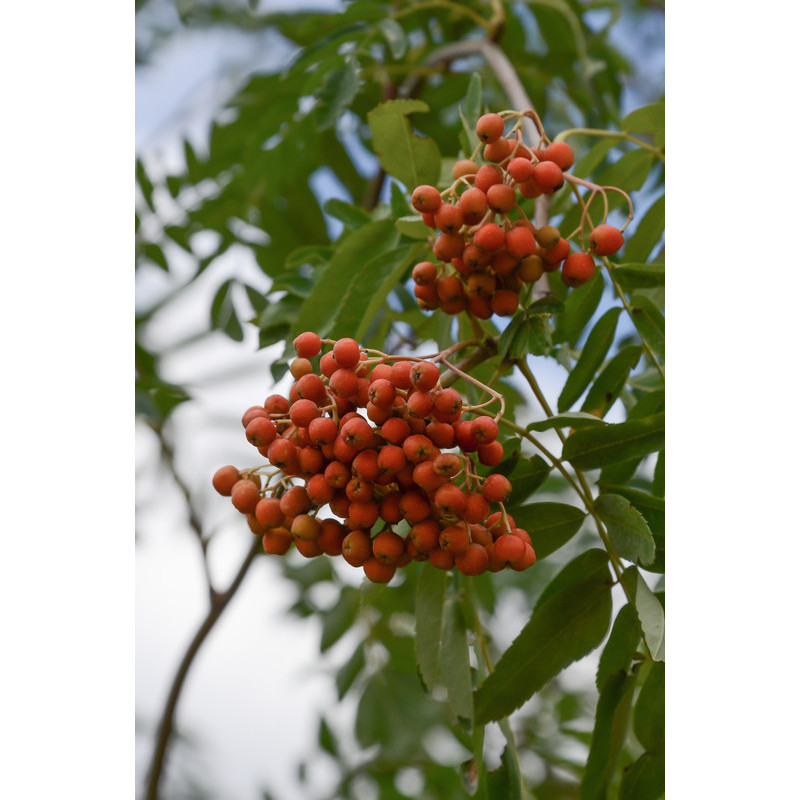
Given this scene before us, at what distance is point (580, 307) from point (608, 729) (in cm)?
29

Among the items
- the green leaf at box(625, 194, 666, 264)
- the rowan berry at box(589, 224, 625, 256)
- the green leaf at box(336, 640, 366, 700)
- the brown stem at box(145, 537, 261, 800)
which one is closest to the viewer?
the rowan berry at box(589, 224, 625, 256)

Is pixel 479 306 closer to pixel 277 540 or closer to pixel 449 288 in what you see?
pixel 449 288

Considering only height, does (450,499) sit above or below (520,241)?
below

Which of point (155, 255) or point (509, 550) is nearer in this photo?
point (509, 550)

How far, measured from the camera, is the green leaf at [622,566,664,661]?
0.47 metres

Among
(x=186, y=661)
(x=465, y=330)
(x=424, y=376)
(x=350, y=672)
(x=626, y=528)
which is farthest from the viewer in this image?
(x=350, y=672)

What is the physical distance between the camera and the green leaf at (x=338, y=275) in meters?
0.62

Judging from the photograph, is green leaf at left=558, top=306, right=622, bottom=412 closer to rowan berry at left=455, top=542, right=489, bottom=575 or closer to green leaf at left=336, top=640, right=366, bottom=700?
rowan berry at left=455, top=542, right=489, bottom=575

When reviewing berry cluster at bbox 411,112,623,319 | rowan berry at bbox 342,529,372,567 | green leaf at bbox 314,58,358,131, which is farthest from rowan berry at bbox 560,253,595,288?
green leaf at bbox 314,58,358,131

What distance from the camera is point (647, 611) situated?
1.65ft

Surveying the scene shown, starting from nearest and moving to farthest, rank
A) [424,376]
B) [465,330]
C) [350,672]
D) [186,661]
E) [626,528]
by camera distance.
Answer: [424,376] < [626,528] < [465,330] < [186,661] < [350,672]

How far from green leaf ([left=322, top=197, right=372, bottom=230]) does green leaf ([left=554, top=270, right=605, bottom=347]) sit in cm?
20

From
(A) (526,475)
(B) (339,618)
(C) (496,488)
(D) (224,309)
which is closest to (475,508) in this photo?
(C) (496,488)

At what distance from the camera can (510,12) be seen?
3.69 feet
